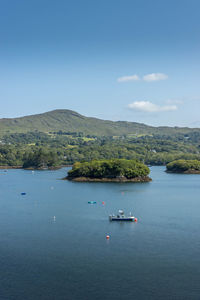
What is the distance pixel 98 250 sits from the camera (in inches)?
2368

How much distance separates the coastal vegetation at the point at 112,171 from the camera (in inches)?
6284

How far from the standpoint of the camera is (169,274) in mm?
50312

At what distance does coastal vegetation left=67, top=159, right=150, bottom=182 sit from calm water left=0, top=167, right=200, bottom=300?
164 feet

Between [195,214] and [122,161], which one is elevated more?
[122,161]

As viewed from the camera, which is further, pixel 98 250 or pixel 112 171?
pixel 112 171

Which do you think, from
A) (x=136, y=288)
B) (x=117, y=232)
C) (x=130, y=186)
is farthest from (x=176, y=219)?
→ (x=130, y=186)

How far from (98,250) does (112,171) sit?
102 metres

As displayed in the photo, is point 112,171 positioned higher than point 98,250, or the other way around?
point 112,171

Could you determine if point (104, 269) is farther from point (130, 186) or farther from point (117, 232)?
point (130, 186)

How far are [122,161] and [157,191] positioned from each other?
116ft

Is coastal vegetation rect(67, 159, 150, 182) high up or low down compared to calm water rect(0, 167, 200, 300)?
up

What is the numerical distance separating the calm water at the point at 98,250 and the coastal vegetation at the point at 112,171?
164 ft

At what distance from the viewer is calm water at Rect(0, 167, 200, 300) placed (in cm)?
4619

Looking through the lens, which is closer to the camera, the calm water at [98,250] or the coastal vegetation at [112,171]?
the calm water at [98,250]
